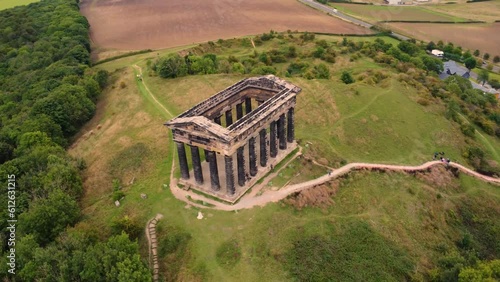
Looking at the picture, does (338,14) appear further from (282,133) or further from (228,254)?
(228,254)

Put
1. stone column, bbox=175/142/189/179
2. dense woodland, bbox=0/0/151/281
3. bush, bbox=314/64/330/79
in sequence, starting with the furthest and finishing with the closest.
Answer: bush, bbox=314/64/330/79 → stone column, bbox=175/142/189/179 → dense woodland, bbox=0/0/151/281

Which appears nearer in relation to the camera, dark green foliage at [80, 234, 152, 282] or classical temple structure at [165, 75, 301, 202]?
dark green foliage at [80, 234, 152, 282]

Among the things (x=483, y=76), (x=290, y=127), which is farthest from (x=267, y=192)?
(x=483, y=76)

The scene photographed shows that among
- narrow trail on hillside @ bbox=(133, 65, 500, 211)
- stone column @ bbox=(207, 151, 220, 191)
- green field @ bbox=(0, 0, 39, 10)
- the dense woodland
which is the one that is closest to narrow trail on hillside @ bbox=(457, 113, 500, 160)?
narrow trail on hillside @ bbox=(133, 65, 500, 211)

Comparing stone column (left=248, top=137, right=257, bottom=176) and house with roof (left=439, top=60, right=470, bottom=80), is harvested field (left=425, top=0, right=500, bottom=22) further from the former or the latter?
stone column (left=248, top=137, right=257, bottom=176)

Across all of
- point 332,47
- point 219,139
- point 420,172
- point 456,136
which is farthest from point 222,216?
point 332,47

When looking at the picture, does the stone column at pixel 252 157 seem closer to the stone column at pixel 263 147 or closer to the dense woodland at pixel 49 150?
the stone column at pixel 263 147
